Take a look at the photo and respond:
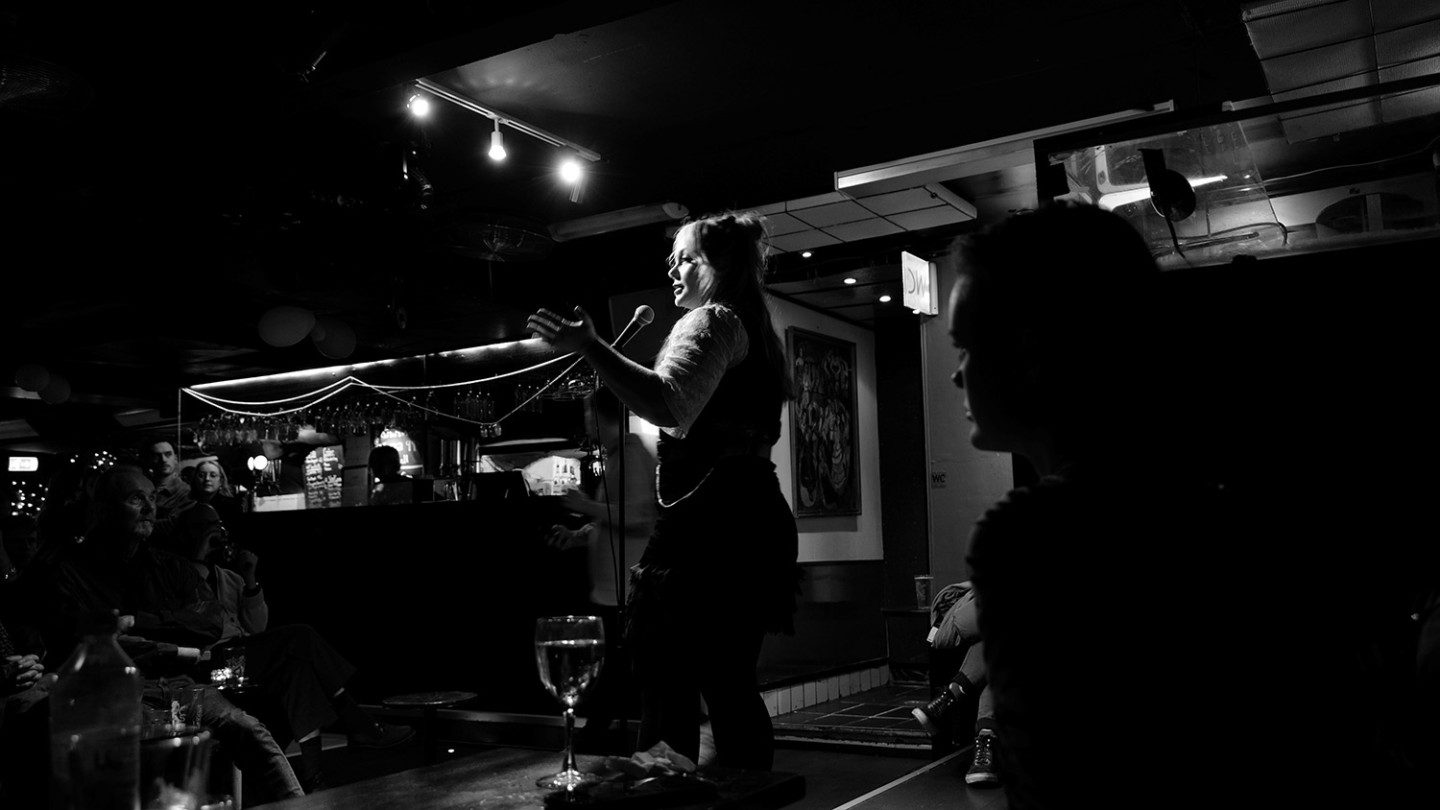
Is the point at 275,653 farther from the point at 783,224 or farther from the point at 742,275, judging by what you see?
the point at 783,224

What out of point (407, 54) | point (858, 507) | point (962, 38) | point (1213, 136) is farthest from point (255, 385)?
point (1213, 136)

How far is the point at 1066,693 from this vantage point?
0.65m

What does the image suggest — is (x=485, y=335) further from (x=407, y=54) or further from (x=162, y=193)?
(x=407, y=54)

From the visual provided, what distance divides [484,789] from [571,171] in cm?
484

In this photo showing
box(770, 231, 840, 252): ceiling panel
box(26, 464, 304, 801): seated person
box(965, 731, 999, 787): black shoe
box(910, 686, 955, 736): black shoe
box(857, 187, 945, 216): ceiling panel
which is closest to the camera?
box(26, 464, 304, 801): seated person

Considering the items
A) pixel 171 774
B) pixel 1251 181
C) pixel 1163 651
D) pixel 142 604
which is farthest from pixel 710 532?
pixel 1251 181

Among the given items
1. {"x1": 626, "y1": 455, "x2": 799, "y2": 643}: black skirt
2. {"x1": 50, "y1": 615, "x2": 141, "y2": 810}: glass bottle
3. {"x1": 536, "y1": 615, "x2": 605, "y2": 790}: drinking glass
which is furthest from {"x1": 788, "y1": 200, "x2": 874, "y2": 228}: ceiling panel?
{"x1": 50, "y1": 615, "x2": 141, "y2": 810}: glass bottle

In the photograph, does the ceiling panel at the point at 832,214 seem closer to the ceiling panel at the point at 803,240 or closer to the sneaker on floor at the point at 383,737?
the ceiling panel at the point at 803,240

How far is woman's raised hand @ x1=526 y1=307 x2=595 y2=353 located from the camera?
1760 millimetres

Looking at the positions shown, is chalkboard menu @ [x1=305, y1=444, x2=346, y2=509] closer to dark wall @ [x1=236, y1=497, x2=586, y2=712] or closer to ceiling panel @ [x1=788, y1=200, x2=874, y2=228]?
dark wall @ [x1=236, y1=497, x2=586, y2=712]

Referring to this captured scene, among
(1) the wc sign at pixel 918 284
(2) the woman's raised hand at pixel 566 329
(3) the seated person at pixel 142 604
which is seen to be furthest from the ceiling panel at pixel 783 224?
(2) the woman's raised hand at pixel 566 329

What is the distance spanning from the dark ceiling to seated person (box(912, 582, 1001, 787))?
7.43 ft

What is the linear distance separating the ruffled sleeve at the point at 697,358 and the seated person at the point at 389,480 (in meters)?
5.21

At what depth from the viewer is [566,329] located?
178 centimetres
